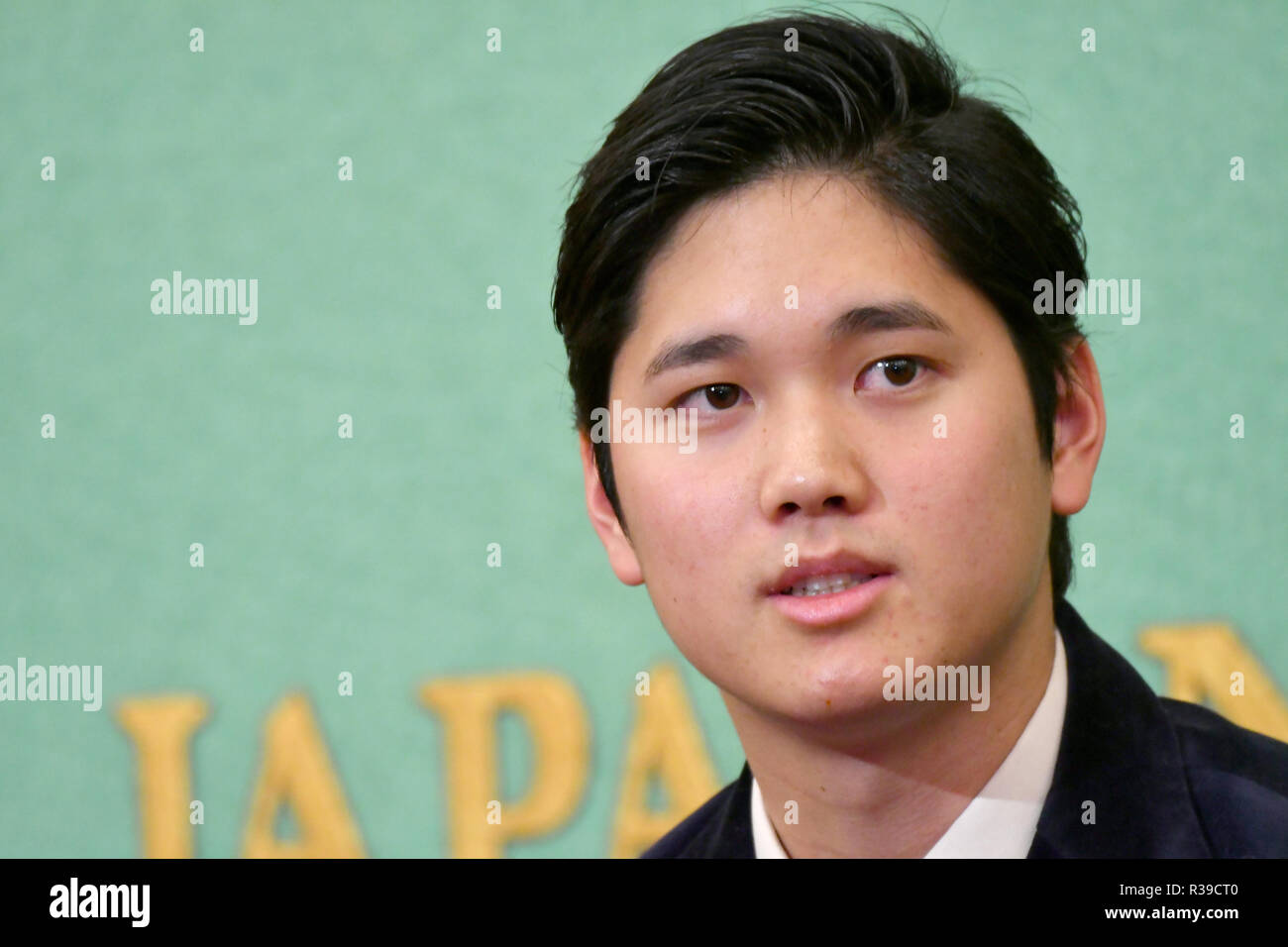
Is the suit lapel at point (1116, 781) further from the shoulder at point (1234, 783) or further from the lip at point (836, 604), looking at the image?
the lip at point (836, 604)

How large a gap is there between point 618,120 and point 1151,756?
0.51m

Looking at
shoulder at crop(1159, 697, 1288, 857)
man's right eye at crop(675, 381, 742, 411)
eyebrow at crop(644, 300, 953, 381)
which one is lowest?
shoulder at crop(1159, 697, 1288, 857)

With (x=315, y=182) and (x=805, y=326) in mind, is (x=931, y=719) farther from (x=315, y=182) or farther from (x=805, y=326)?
(x=315, y=182)

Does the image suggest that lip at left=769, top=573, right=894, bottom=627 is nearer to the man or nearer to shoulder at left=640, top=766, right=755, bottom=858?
the man

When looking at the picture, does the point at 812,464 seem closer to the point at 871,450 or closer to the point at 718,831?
the point at 871,450

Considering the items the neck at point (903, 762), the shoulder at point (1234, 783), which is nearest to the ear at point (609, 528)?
the neck at point (903, 762)

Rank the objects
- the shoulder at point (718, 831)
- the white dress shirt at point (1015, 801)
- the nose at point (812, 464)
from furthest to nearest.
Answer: the shoulder at point (718, 831)
the white dress shirt at point (1015, 801)
the nose at point (812, 464)

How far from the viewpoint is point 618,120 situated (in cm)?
91

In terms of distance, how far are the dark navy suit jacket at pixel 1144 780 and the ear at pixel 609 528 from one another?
0.29 m

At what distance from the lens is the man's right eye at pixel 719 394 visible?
81cm

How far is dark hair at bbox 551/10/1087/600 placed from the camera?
32.7 inches

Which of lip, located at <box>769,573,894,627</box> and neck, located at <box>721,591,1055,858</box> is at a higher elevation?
lip, located at <box>769,573,894,627</box>

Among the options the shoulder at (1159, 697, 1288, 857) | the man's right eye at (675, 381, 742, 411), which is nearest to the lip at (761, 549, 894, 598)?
the man's right eye at (675, 381, 742, 411)

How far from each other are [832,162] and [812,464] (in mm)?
200
